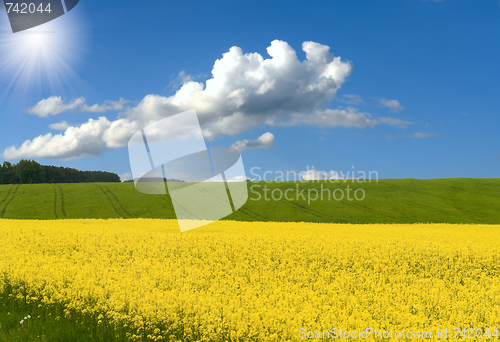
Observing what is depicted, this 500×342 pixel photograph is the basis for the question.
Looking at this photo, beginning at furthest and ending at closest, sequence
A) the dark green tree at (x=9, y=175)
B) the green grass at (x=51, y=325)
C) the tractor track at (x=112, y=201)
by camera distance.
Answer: the dark green tree at (x=9, y=175) → the tractor track at (x=112, y=201) → the green grass at (x=51, y=325)

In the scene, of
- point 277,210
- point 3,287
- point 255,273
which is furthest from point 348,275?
point 277,210

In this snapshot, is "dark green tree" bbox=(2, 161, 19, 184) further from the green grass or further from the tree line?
the green grass

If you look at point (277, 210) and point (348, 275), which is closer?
point (348, 275)

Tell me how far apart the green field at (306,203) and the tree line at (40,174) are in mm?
57336

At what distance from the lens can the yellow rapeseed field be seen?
7645mm

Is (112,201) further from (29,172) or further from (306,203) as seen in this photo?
(29,172)

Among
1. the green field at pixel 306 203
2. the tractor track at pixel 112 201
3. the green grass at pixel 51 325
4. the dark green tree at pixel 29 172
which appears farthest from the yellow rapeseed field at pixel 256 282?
the dark green tree at pixel 29 172

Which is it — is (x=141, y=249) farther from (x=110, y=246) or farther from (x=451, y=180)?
(x=451, y=180)

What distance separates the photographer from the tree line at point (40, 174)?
123 m

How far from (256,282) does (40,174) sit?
144124 millimetres

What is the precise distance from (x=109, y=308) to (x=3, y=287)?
182 inches

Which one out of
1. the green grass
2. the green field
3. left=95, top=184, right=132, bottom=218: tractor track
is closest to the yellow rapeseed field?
the green grass

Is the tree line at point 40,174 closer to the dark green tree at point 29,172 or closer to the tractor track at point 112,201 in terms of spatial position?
the dark green tree at point 29,172

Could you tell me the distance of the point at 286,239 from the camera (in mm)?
16297
